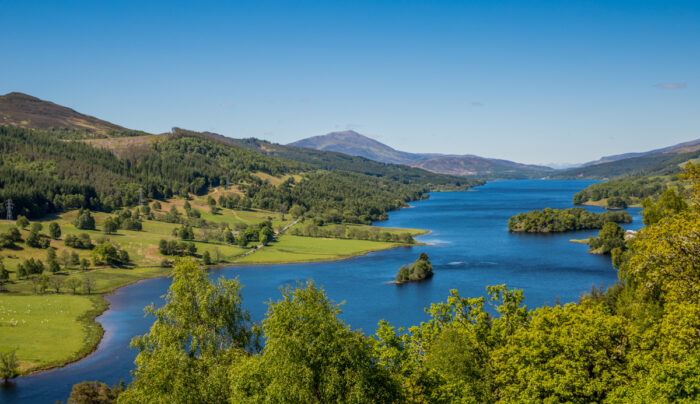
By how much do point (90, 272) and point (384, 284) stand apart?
216 ft

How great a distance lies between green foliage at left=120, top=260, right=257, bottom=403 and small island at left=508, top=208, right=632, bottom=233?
156m

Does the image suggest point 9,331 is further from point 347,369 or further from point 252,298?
point 347,369

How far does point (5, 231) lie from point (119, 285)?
111 ft

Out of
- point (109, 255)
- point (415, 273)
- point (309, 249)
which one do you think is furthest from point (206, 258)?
point (415, 273)

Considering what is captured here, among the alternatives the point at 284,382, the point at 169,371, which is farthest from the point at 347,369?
the point at 169,371

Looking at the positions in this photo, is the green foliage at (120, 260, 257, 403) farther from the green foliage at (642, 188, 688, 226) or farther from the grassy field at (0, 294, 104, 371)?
the grassy field at (0, 294, 104, 371)

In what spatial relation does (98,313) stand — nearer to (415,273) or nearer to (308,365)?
(415,273)

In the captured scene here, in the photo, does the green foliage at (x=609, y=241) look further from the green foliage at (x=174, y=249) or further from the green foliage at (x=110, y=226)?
the green foliage at (x=110, y=226)

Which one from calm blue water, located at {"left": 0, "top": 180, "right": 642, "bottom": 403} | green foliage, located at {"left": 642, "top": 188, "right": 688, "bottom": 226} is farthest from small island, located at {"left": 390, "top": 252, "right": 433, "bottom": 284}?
green foliage, located at {"left": 642, "top": 188, "right": 688, "bottom": 226}

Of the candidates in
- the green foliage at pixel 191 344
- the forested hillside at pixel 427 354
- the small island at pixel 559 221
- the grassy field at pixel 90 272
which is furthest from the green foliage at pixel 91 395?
the small island at pixel 559 221

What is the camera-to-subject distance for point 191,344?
23.5m

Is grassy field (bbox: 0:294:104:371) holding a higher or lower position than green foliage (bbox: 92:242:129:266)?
lower

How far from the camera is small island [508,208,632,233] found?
16625cm

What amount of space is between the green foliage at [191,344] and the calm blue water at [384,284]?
1467 inches
